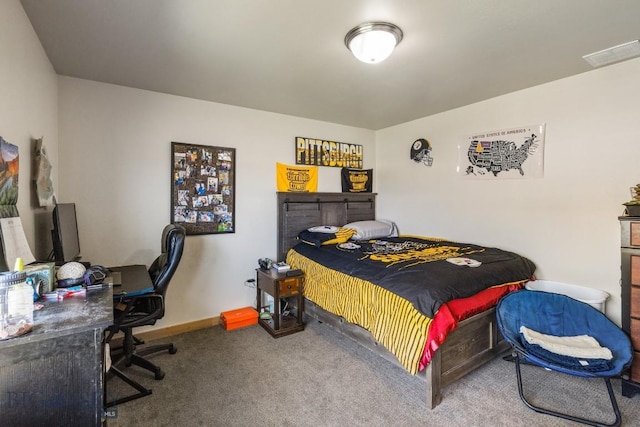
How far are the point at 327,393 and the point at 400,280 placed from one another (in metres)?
0.97

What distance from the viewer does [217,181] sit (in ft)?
11.1

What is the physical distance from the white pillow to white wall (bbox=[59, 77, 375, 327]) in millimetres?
1052

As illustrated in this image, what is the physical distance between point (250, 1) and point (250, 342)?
2.78 meters

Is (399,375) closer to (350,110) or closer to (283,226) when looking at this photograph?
(283,226)

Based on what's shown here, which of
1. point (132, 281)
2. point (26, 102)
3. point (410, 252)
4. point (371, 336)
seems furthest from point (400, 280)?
point (26, 102)

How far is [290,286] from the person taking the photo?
3.24 m

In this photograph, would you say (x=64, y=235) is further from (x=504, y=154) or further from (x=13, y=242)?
(x=504, y=154)

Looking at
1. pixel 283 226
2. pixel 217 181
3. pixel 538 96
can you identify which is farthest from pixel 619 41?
pixel 217 181

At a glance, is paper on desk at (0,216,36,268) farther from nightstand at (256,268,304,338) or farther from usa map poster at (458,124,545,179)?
usa map poster at (458,124,545,179)

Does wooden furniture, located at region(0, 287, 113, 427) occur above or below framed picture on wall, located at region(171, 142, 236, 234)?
below

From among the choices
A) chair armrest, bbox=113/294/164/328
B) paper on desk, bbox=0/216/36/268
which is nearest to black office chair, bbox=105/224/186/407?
chair armrest, bbox=113/294/164/328

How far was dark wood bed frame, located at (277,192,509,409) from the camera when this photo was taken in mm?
2113

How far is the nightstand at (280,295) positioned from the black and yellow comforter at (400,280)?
126 mm

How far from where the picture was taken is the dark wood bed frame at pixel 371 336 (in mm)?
2113
